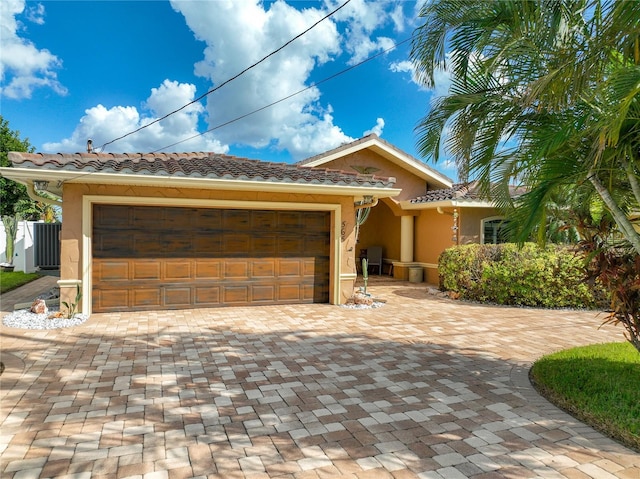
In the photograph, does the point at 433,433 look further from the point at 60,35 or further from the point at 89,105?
the point at 89,105

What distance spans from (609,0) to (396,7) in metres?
5.97

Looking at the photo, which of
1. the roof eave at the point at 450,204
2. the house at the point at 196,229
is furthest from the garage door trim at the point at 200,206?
the roof eave at the point at 450,204

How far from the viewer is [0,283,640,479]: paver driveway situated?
368cm

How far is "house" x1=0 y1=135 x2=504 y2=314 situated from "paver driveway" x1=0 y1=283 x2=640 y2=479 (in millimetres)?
1843

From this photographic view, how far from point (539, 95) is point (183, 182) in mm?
7952

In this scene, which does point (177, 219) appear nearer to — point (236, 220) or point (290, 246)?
point (236, 220)

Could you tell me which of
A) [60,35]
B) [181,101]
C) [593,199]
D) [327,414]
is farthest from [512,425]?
[60,35]

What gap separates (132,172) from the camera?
9281mm

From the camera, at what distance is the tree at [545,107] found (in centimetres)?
425

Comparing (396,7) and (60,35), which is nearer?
(396,7)

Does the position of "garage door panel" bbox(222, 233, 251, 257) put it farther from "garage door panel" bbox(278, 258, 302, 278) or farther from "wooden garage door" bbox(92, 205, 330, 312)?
"garage door panel" bbox(278, 258, 302, 278)

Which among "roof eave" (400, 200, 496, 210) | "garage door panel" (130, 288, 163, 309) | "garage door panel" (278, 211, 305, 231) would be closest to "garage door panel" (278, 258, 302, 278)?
"garage door panel" (278, 211, 305, 231)

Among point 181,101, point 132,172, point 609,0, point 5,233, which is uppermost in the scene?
point 181,101

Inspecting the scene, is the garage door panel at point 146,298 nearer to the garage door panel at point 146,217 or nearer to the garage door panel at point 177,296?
the garage door panel at point 177,296
